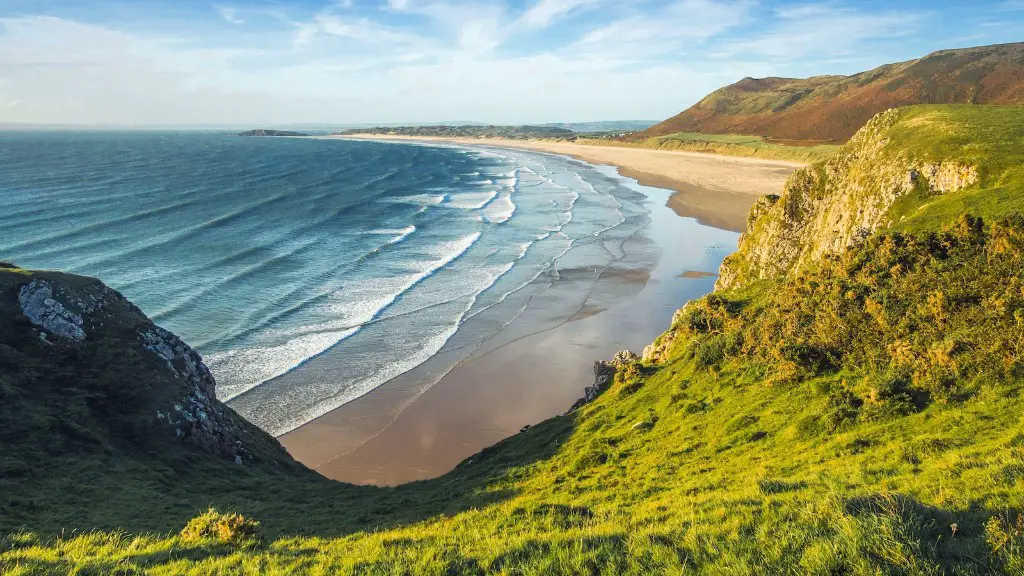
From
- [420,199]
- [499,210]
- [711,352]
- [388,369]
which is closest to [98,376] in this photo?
[388,369]

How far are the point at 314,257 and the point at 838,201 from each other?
41.6 metres

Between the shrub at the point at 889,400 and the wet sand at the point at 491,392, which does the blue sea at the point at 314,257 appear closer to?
the wet sand at the point at 491,392

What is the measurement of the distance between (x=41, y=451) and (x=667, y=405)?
55.9 ft

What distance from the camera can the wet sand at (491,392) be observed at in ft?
70.6

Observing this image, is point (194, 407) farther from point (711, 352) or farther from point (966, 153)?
point (966, 153)

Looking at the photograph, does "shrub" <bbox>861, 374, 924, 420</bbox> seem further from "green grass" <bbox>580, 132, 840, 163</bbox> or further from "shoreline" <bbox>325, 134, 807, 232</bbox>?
"green grass" <bbox>580, 132, 840, 163</bbox>

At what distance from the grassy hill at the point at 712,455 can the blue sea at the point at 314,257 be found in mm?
9403

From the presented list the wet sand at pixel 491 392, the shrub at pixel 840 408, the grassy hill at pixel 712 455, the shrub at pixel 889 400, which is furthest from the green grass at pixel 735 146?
the shrub at pixel 889 400

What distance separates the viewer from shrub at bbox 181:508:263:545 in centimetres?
1000

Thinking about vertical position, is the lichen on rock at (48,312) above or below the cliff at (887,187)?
below

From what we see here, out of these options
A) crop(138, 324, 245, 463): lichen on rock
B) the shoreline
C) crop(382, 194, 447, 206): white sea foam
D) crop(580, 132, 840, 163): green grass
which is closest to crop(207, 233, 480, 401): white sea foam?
crop(138, 324, 245, 463): lichen on rock

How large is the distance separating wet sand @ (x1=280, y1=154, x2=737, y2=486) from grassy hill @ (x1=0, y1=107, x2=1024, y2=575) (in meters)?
3.40

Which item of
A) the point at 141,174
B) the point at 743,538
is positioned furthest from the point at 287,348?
the point at 141,174

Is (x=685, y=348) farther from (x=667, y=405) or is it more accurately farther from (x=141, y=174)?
(x=141, y=174)
